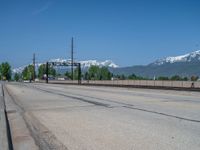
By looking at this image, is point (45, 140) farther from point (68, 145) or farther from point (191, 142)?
point (191, 142)

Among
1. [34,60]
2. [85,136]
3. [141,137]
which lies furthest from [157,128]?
[34,60]

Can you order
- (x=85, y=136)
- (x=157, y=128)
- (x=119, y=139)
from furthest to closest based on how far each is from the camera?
1. (x=157, y=128)
2. (x=85, y=136)
3. (x=119, y=139)

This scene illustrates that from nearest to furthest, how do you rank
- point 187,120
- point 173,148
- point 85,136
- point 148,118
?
1. point 173,148
2. point 85,136
3. point 187,120
4. point 148,118

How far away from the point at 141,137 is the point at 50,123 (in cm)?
420

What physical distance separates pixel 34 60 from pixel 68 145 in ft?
509

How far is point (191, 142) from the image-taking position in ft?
26.7

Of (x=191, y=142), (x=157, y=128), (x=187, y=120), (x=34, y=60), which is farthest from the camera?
(x=34, y=60)

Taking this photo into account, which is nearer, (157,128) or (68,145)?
(68,145)

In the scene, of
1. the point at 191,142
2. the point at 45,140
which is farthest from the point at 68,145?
the point at 191,142

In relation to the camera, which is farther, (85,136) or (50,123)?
(50,123)

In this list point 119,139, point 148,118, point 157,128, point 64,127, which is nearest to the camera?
point 119,139

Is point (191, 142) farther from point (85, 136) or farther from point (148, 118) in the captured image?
point (148, 118)

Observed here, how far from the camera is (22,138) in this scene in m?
9.57

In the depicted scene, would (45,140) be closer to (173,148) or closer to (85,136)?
(85,136)
